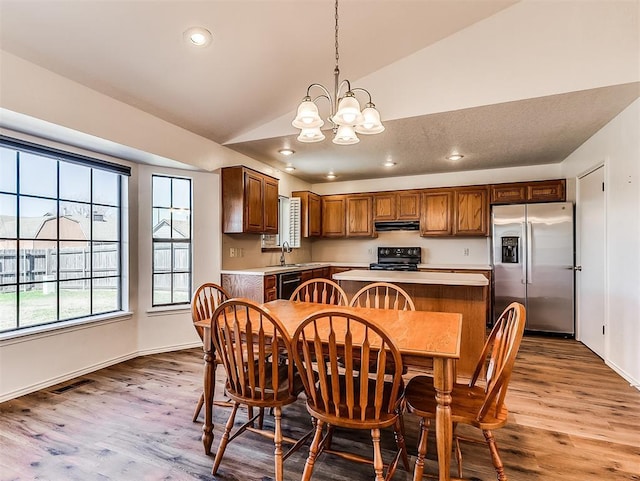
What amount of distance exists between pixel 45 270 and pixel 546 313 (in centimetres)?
555

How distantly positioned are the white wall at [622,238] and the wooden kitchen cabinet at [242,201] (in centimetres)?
376

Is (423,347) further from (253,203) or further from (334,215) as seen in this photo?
(334,215)

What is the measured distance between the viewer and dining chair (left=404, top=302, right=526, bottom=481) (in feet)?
4.83

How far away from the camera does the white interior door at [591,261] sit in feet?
11.8

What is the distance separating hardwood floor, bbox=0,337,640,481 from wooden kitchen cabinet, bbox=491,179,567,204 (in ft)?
8.19

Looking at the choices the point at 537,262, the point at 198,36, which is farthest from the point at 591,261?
the point at 198,36

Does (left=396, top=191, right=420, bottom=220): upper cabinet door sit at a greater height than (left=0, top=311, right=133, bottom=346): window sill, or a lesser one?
greater

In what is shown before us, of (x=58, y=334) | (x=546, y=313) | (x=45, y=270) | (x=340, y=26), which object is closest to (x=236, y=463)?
(x=58, y=334)

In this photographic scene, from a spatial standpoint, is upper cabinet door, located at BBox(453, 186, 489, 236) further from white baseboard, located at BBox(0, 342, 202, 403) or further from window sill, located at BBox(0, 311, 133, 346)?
window sill, located at BBox(0, 311, 133, 346)

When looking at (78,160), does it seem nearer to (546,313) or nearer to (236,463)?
(236,463)

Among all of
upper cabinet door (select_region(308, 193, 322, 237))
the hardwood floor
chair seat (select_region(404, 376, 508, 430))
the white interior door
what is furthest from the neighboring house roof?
the white interior door

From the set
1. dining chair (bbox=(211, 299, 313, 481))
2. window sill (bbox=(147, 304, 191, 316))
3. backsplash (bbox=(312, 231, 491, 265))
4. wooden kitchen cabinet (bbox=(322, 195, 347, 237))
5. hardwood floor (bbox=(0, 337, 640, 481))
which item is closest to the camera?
dining chair (bbox=(211, 299, 313, 481))

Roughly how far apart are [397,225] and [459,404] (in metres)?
4.20

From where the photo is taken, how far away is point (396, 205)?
5668 millimetres
